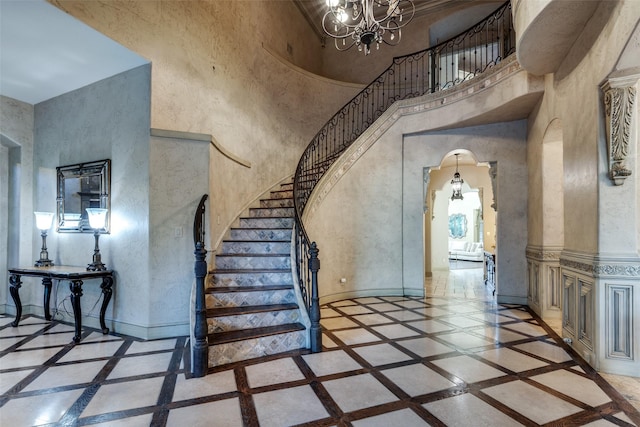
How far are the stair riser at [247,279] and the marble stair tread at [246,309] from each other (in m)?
0.36

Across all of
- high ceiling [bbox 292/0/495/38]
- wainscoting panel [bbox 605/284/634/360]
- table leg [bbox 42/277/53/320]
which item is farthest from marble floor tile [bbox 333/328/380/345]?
high ceiling [bbox 292/0/495/38]

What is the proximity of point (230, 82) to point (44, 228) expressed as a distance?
3471mm

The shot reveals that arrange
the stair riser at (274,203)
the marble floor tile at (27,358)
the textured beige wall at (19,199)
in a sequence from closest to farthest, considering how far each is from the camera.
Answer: the marble floor tile at (27,358), the textured beige wall at (19,199), the stair riser at (274,203)

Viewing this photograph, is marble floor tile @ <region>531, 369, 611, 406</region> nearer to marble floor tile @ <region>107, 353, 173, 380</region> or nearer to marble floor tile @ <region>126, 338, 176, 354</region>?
marble floor tile @ <region>107, 353, 173, 380</region>

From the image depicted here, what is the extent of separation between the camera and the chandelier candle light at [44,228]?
4.51 metres

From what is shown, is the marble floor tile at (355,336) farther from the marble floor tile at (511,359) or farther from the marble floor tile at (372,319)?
the marble floor tile at (511,359)

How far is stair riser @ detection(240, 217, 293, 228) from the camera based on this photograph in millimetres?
5133

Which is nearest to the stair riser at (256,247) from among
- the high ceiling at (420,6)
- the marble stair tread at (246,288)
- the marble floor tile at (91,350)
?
the marble stair tread at (246,288)

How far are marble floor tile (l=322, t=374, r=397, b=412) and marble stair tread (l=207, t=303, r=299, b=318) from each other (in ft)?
3.63

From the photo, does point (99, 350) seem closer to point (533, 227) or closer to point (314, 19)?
point (533, 227)

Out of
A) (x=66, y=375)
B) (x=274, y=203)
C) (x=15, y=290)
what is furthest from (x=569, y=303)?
(x=15, y=290)

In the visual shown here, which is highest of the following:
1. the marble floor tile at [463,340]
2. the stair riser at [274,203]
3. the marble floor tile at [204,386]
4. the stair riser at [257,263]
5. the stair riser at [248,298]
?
the stair riser at [274,203]

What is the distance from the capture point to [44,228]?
4535 mm

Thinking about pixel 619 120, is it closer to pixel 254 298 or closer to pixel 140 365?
pixel 254 298
